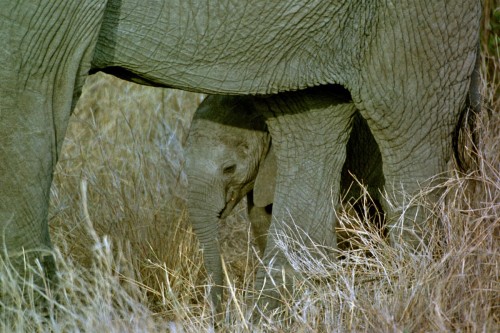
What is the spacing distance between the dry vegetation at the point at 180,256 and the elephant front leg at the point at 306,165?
14 cm

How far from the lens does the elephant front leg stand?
17.1 ft

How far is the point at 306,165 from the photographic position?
208 inches

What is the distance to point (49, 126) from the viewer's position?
13.7ft

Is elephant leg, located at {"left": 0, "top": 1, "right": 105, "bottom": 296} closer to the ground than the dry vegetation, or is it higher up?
higher up

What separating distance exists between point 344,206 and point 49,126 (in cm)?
181

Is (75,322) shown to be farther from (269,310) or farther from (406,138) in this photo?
(406,138)

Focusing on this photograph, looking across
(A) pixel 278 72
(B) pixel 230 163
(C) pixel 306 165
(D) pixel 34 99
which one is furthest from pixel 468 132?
(D) pixel 34 99

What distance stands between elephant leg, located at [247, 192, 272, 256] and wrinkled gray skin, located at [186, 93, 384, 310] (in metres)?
0.12

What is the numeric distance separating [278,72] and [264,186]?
0.84 m

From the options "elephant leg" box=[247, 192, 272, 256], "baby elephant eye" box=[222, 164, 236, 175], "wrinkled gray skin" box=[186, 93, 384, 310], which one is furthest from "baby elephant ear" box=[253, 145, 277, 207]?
"elephant leg" box=[247, 192, 272, 256]

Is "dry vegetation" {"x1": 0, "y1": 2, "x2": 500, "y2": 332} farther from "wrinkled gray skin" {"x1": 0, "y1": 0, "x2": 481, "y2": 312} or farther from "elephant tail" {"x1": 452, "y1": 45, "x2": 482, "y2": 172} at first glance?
"wrinkled gray skin" {"x1": 0, "y1": 0, "x2": 481, "y2": 312}

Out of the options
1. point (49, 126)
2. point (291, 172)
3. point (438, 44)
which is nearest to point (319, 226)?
point (291, 172)

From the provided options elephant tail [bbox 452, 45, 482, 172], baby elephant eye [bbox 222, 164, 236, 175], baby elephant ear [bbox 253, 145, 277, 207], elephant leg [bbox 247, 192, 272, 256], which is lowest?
elephant leg [bbox 247, 192, 272, 256]

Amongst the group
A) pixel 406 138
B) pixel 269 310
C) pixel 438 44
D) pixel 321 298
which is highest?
pixel 438 44
